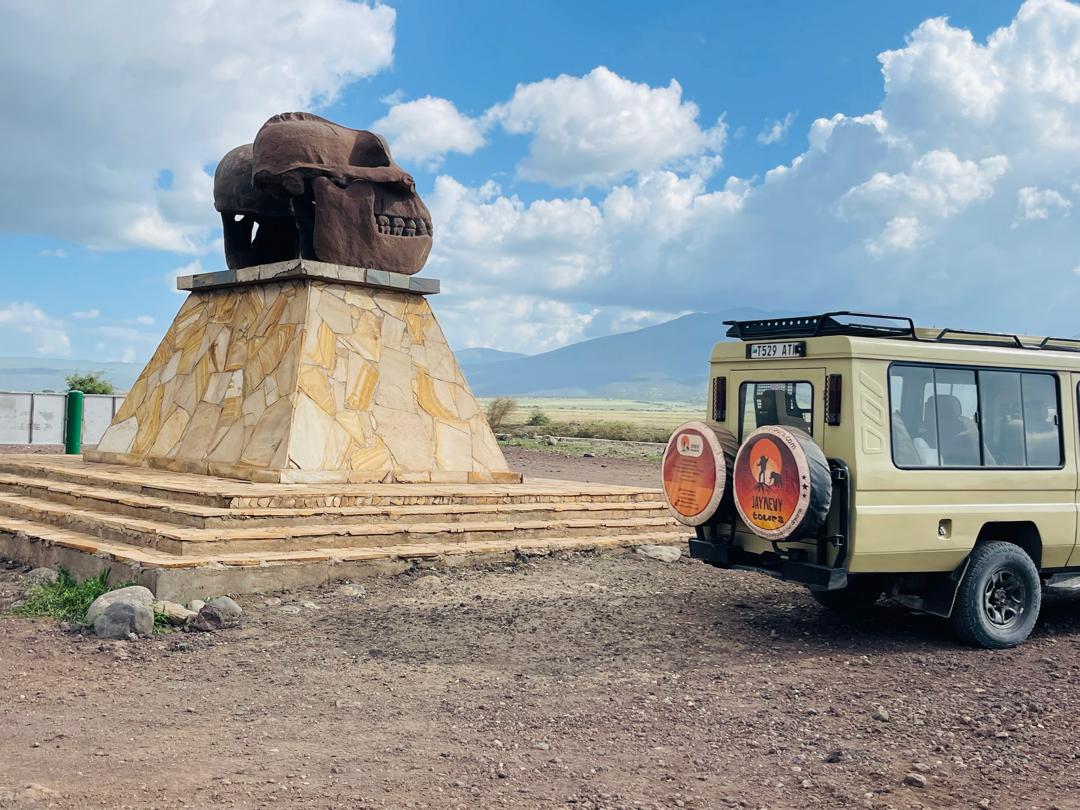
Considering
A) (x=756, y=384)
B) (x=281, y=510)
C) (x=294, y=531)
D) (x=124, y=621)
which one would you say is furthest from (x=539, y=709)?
(x=281, y=510)

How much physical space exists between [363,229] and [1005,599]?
850 centimetres

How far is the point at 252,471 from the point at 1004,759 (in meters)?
8.30

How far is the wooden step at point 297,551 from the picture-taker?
886 cm

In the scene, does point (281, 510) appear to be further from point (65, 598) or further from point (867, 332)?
point (867, 332)

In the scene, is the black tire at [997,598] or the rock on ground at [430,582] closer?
the black tire at [997,598]

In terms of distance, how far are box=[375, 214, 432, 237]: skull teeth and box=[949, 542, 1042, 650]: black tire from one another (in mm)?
8352

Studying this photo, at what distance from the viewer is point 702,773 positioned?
16.4 feet

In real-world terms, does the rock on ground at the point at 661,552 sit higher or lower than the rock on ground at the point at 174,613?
higher

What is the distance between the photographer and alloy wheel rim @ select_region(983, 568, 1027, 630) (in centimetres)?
771

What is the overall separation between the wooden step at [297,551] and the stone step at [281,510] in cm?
42

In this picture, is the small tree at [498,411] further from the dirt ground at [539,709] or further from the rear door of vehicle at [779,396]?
the rear door of vehicle at [779,396]

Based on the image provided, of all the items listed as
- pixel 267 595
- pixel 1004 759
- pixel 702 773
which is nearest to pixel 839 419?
pixel 1004 759

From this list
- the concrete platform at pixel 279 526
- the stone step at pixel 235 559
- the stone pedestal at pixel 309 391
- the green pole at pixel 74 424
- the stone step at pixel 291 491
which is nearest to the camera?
the stone step at pixel 235 559

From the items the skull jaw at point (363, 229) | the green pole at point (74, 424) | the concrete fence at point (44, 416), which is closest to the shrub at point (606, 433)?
the concrete fence at point (44, 416)
